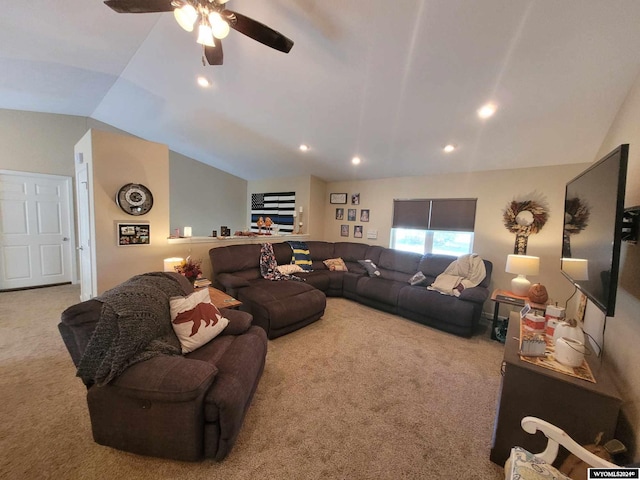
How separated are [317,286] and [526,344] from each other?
2898 millimetres

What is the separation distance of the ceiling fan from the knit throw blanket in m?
1.73

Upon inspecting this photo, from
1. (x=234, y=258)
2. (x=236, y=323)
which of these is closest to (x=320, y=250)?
(x=234, y=258)

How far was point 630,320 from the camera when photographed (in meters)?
1.36

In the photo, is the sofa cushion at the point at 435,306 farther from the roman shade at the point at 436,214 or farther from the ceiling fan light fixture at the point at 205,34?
the ceiling fan light fixture at the point at 205,34

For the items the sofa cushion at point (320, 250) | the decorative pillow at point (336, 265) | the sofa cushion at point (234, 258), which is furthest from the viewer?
the sofa cushion at point (320, 250)

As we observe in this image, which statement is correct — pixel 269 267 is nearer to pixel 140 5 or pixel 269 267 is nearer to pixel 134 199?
pixel 134 199

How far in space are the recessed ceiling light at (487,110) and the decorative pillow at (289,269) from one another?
3149 mm

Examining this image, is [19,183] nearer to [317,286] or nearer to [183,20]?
[183,20]

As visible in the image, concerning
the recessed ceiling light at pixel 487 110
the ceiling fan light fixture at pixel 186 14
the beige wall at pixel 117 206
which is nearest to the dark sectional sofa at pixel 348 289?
the beige wall at pixel 117 206

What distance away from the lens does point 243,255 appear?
147 inches

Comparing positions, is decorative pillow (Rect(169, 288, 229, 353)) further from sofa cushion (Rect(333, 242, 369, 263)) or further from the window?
the window

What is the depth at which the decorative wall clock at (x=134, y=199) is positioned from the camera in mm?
3057

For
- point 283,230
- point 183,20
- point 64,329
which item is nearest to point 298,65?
point 183,20

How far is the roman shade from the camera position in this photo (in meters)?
3.89
